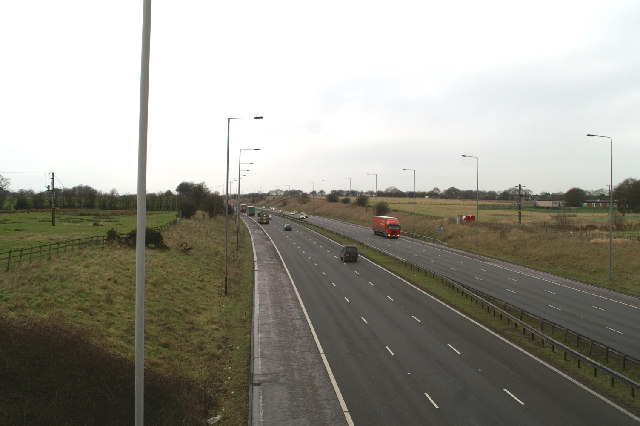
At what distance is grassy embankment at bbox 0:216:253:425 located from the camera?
1115cm

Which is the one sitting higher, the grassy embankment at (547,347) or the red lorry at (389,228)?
the red lorry at (389,228)

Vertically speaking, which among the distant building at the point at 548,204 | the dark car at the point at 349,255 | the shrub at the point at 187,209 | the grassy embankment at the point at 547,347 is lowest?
the grassy embankment at the point at 547,347

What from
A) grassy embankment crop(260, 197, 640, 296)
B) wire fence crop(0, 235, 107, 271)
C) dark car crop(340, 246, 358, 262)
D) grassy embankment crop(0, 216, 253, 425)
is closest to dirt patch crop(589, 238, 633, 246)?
grassy embankment crop(260, 197, 640, 296)

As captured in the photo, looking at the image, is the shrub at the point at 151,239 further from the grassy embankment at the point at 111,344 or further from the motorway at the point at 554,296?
the motorway at the point at 554,296

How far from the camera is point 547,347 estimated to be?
1941 centimetres

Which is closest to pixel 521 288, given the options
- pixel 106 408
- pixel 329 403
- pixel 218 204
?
pixel 329 403

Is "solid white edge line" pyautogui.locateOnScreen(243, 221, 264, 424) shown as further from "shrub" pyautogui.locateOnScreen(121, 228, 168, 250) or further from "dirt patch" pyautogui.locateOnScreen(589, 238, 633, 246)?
"dirt patch" pyautogui.locateOnScreen(589, 238, 633, 246)

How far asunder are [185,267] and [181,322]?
13.5 m

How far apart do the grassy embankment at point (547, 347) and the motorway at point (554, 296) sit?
197cm

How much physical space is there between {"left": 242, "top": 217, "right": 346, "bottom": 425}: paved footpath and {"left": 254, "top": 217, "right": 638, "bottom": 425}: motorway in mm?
708

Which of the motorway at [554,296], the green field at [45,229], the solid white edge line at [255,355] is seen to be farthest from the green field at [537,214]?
the solid white edge line at [255,355]

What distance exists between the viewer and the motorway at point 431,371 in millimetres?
13062

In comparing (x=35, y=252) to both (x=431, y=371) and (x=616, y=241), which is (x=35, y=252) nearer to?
(x=431, y=371)

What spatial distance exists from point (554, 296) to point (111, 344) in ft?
94.5
